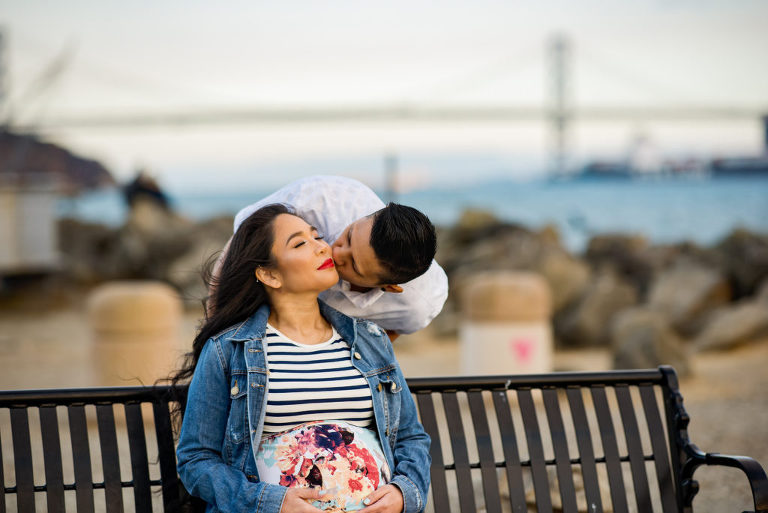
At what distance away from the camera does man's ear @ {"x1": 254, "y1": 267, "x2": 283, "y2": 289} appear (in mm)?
2049

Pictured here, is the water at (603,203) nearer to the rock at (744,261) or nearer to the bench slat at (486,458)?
the rock at (744,261)

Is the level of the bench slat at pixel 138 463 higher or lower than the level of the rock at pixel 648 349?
lower

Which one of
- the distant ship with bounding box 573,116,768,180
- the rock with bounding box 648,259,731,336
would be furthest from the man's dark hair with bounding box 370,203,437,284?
the distant ship with bounding box 573,116,768,180

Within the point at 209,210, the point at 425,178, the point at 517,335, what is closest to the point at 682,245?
the point at 517,335

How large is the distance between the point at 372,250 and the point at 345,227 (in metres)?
0.27

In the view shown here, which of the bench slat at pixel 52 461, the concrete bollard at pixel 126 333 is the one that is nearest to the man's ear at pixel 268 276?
the bench slat at pixel 52 461

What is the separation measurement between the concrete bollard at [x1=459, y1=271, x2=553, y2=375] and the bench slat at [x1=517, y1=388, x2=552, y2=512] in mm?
3437

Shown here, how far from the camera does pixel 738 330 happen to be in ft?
27.0

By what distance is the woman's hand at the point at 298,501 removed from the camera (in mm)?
1802

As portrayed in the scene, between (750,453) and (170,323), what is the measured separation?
3612mm

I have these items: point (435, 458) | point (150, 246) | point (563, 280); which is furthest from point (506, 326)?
point (150, 246)

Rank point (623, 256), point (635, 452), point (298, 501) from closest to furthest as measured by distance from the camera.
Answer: point (298, 501), point (635, 452), point (623, 256)

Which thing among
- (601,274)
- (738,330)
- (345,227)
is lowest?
(738,330)

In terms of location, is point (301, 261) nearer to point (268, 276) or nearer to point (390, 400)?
point (268, 276)
